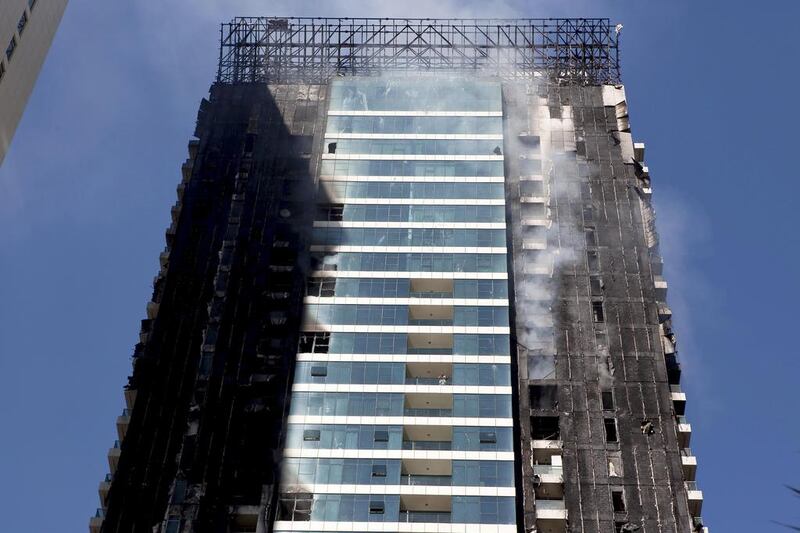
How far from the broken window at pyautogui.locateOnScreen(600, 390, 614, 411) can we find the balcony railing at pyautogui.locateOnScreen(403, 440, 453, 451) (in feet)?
37.1

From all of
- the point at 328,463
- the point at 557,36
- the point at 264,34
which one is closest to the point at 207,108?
the point at 264,34

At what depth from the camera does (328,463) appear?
80188 mm

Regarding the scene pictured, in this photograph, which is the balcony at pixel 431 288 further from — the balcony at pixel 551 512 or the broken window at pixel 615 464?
the balcony at pixel 551 512

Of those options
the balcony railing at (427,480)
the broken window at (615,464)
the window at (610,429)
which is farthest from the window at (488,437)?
the window at (610,429)

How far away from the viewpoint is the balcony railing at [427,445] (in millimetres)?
80938

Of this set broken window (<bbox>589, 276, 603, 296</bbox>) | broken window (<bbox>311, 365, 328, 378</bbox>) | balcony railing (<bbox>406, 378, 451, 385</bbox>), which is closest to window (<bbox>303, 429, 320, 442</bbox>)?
broken window (<bbox>311, 365, 328, 378</bbox>)

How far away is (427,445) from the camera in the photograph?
3201 inches

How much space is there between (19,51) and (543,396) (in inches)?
1592

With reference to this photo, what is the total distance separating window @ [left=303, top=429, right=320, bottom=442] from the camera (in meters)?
81.4

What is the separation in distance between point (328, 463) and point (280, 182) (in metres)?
27.9

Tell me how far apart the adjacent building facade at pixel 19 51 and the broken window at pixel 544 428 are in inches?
1504

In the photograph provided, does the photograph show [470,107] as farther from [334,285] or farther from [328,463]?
[328,463]

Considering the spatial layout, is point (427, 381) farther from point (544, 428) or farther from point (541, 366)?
point (544, 428)

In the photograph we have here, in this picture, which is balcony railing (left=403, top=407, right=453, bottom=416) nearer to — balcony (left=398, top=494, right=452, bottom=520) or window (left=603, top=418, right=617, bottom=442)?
balcony (left=398, top=494, right=452, bottom=520)
